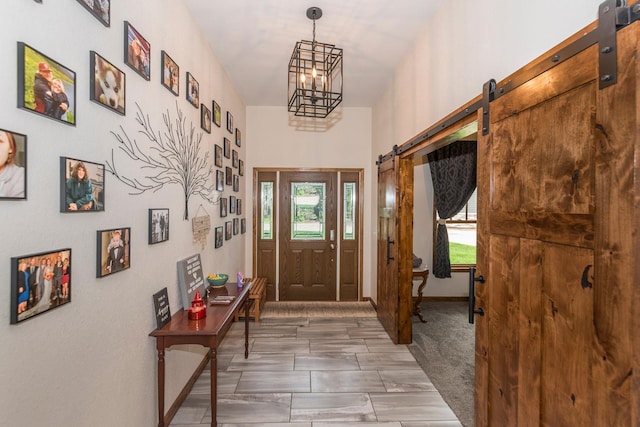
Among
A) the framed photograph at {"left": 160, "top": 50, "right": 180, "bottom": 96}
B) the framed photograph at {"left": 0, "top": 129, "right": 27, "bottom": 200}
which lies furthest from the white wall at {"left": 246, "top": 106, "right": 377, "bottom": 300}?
the framed photograph at {"left": 0, "top": 129, "right": 27, "bottom": 200}

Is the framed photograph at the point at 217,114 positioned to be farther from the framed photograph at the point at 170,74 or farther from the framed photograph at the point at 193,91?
the framed photograph at the point at 170,74

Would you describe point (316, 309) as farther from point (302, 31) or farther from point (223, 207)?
point (302, 31)

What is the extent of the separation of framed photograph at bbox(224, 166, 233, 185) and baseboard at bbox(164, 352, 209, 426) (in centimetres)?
197

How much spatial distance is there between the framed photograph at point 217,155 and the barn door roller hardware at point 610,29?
10.4ft

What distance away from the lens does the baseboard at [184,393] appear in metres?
2.37

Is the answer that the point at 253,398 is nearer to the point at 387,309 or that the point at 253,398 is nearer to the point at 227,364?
the point at 227,364

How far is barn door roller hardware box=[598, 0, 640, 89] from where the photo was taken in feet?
3.34

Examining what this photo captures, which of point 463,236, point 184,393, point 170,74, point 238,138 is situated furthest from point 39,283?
point 463,236

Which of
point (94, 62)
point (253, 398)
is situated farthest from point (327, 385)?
point (94, 62)

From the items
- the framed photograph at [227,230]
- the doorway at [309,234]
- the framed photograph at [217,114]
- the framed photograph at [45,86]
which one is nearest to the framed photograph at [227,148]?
the framed photograph at [217,114]

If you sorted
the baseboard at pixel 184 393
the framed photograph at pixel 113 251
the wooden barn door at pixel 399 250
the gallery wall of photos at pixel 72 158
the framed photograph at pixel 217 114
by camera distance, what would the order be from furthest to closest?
the wooden barn door at pixel 399 250 → the framed photograph at pixel 217 114 → the baseboard at pixel 184 393 → the framed photograph at pixel 113 251 → the gallery wall of photos at pixel 72 158

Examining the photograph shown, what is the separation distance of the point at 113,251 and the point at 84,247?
0.20m

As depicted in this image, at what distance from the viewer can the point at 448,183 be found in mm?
5160

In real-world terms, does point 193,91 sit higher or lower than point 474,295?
higher
